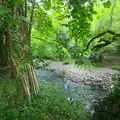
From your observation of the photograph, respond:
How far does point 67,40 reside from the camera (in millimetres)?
2855

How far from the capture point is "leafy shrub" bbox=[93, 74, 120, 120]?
10.8 ft

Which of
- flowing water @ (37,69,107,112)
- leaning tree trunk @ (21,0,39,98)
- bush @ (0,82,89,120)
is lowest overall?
flowing water @ (37,69,107,112)

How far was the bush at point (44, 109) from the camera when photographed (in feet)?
9.99

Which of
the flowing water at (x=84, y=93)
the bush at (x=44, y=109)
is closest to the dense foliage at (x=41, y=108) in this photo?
the bush at (x=44, y=109)

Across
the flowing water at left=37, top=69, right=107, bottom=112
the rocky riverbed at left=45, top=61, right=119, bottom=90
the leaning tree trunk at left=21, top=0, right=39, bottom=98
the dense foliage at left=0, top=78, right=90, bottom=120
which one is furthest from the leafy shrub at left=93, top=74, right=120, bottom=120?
the rocky riverbed at left=45, top=61, right=119, bottom=90

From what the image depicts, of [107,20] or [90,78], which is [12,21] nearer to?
[90,78]

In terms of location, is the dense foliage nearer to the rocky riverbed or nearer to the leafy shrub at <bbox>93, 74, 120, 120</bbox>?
the leafy shrub at <bbox>93, 74, 120, 120</bbox>

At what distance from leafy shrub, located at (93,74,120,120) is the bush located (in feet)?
0.81

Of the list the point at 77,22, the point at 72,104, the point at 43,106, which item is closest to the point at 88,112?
the point at 72,104

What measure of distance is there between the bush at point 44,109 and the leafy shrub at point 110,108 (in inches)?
9.7

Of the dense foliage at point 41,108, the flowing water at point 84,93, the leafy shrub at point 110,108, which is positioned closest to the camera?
the dense foliage at point 41,108

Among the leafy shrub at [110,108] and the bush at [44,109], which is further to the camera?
the leafy shrub at [110,108]

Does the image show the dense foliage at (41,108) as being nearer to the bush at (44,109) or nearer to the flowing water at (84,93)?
the bush at (44,109)

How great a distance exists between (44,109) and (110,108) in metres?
1.04
